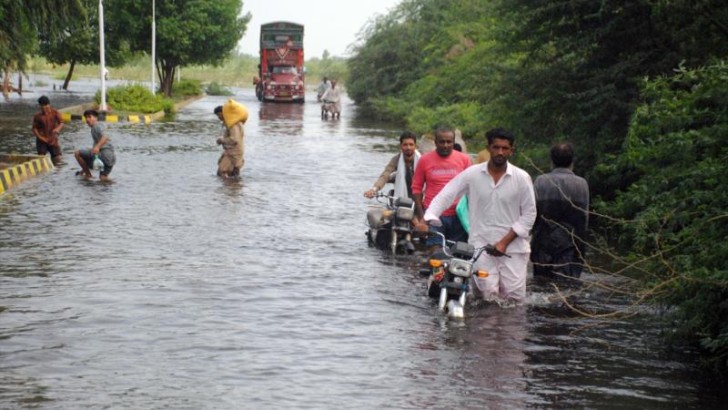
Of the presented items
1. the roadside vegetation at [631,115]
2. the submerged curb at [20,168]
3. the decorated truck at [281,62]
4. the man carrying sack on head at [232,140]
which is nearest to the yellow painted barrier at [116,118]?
the roadside vegetation at [631,115]

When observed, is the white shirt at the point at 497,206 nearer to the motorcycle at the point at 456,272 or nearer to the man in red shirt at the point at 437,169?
the motorcycle at the point at 456,272

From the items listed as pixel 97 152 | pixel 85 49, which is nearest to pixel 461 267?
pixel 97 152

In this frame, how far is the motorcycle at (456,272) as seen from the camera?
944 centimetres

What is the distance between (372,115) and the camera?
52562 mm

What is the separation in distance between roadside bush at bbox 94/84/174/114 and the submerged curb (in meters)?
20.1

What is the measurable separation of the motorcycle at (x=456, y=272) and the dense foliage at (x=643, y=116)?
49.2 inches

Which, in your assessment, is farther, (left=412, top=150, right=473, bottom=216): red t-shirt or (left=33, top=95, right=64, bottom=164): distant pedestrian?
(left=33, top=95, right=64, bottom=164): distant pedestrian

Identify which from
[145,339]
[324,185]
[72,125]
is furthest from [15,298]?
[72,125]

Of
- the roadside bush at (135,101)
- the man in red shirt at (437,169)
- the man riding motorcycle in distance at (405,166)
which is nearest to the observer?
the man in red shirt at (437,169)

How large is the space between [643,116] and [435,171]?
3130 millimetres

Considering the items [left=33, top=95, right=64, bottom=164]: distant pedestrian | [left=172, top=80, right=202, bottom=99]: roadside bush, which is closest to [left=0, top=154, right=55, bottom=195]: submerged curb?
[left=33, top=95, right=64, bottom=164]: distant pedestrian

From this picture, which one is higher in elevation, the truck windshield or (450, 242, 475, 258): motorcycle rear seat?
the truck windshield

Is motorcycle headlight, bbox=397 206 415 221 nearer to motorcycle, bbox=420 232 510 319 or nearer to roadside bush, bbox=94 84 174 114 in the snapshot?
motorcycle, bbox=420 232 510 319

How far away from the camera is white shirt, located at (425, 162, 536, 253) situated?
31.8ft
